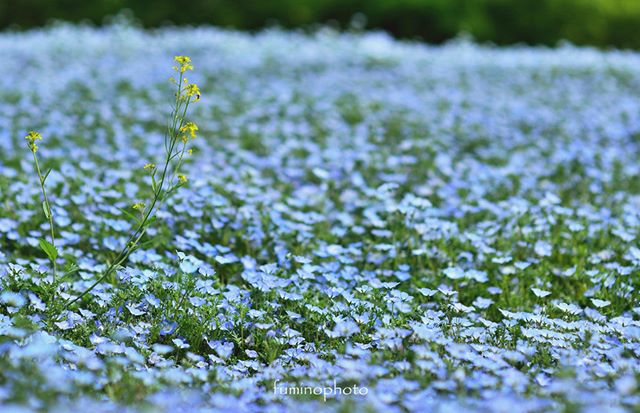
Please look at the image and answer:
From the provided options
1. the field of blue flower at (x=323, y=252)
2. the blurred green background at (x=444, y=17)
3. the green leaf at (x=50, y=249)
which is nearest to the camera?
the field of blue flower at (x=323, y=252)

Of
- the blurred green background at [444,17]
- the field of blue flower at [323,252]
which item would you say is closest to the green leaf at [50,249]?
the field of blue flower at [323,252]

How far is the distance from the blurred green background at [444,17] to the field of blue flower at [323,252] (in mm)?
4513

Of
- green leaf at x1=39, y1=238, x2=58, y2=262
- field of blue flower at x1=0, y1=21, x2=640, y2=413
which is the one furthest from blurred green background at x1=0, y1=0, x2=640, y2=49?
green leaf at x1=39, y1=238, x2=58, y2=262

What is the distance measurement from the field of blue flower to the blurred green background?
451 cm

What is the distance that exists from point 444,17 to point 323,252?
358 inches

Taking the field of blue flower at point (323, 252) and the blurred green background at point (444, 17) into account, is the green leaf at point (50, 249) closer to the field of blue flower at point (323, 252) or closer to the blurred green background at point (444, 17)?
the field of blue flower at point (323, 252)

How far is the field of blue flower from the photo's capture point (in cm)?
244

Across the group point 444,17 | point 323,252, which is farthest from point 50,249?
point 444,17

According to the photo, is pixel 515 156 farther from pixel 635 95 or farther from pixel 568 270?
pixel 635 95

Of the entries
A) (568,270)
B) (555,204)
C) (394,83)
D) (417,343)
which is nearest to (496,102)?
(394,83)

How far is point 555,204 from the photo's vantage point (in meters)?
4.75

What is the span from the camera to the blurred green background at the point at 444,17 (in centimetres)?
1212

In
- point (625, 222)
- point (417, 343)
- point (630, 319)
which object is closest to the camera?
point (417, 343)

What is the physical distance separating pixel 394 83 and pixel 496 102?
1.36 meters
